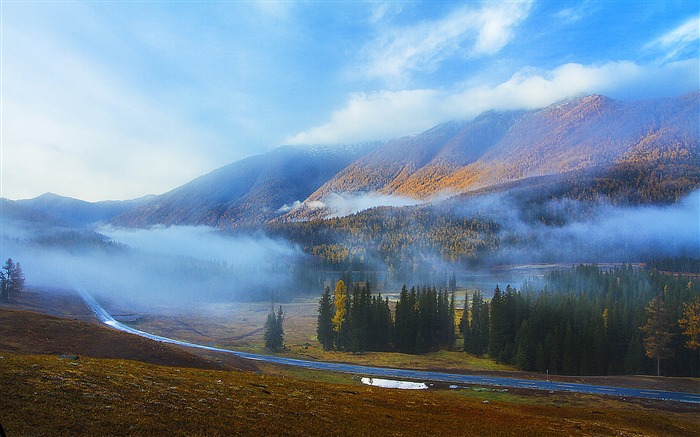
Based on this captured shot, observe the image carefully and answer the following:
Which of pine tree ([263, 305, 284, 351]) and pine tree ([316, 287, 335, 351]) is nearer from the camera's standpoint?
pine tree ([263, 305, 284, 351])

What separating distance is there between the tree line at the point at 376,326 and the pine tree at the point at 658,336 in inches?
2219

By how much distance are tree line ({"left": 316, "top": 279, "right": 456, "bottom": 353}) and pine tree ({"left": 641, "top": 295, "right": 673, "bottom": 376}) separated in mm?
56351

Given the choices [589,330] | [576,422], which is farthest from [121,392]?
[589,330]

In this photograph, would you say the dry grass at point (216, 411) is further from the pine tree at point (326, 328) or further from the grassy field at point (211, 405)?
the pine tree at point (326, 328)

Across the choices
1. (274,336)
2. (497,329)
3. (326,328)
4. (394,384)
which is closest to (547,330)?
(497,329)

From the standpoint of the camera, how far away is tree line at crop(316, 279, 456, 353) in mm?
131750

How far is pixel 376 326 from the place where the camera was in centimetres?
13538

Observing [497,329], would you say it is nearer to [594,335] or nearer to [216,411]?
[594,335]

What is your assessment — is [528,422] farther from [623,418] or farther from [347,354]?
[347,354]

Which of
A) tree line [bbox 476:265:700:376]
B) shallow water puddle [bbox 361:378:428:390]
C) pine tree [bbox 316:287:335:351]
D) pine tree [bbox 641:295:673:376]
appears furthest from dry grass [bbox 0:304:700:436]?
pine tree [bbox 316:287:335:351]

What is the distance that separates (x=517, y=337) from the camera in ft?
405

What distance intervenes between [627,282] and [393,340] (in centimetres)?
11721

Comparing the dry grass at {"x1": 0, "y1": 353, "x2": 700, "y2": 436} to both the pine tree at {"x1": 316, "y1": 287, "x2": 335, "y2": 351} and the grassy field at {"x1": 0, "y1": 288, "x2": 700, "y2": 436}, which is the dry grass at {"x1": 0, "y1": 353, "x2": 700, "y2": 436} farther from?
the pine tree at {"x1": 316, "y1": 287, "x2": 335, "y2": 351}

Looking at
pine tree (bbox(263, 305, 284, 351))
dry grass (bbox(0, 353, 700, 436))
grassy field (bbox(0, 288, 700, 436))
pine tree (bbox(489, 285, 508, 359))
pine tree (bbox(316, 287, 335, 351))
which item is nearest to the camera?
dry grass (bbox(0, 353, 700, 436))
